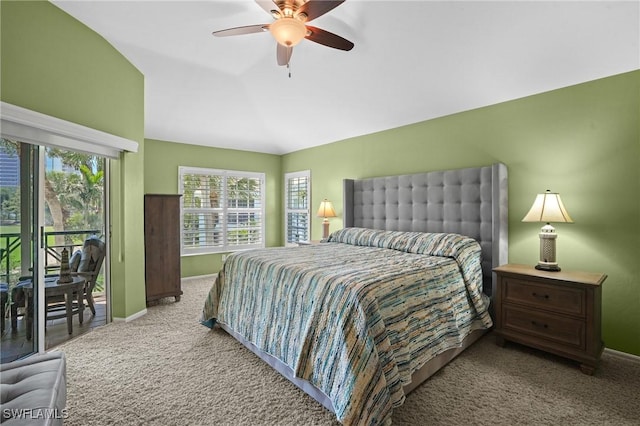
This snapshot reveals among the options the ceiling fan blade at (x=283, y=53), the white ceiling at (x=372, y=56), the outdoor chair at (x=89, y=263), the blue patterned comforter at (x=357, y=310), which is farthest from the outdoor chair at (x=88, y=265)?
the ceiling fan blade at (x=283, y=53)

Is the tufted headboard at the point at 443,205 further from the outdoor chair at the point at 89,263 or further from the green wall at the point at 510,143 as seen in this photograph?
the outdoor chair at the point at 89,263

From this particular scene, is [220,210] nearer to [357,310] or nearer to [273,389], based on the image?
[273,389]

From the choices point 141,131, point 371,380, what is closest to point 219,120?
point 141,131

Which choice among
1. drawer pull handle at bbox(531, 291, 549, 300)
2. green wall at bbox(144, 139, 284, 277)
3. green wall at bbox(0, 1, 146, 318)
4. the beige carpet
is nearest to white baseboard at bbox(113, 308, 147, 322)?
green wall at bbox(0, 1, 146, 318)

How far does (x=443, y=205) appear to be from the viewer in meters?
3.55

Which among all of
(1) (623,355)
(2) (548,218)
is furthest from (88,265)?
(1) (623,355)

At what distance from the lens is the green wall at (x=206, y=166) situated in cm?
479

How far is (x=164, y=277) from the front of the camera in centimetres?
391

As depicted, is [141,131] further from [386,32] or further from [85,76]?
[386,32]

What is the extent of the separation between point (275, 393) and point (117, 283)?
235cm

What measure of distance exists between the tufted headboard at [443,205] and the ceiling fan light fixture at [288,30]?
2.31 meters

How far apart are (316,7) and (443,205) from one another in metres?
2.52

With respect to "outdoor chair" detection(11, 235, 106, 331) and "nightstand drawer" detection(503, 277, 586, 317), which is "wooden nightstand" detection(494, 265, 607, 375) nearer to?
"nightstand drawer" detection(503, 277, 586, 317)

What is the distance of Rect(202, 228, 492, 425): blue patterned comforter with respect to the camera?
169 cm
